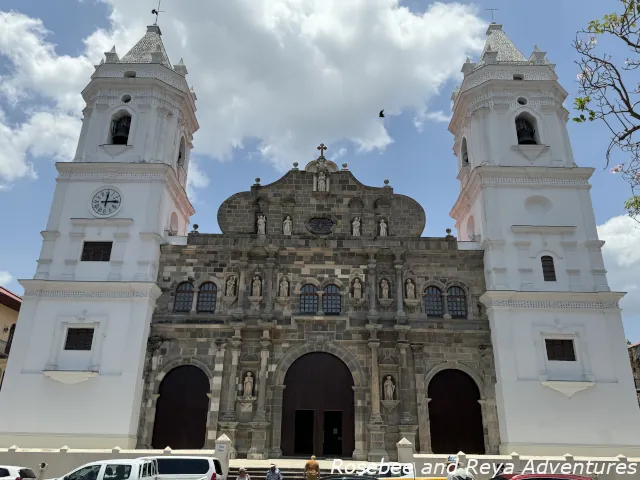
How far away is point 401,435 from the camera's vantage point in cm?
2220

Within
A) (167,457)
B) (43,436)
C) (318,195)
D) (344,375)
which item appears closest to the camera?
(167,457)

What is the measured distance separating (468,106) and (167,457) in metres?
23.3

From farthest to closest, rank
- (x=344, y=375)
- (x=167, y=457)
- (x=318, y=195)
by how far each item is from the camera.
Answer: (x=318, y=195), (x=344, y=375), (x=167, y=457)

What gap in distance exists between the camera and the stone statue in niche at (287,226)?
86.4 feet

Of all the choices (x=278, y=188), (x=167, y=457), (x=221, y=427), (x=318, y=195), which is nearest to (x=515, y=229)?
(x=318, y=195)

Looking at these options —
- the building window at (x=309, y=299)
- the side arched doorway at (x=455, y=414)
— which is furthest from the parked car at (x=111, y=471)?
the side arched doorway at (x=455, y=414)

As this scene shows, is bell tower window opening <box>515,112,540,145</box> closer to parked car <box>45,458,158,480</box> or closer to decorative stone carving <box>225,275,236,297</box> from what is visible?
decorative stone carving <box>225,275,236,297</box>

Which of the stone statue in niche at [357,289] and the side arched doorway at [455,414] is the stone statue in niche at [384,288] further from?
the side arched doorway at [455,414]

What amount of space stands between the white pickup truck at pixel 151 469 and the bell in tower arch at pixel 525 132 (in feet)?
73.2

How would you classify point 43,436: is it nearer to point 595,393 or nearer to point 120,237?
point 120,237

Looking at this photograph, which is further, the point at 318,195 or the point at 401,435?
the point at 318,195

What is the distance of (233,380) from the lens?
2325 cm

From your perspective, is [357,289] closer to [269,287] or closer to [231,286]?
[269,287]

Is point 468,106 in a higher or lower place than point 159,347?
higher
